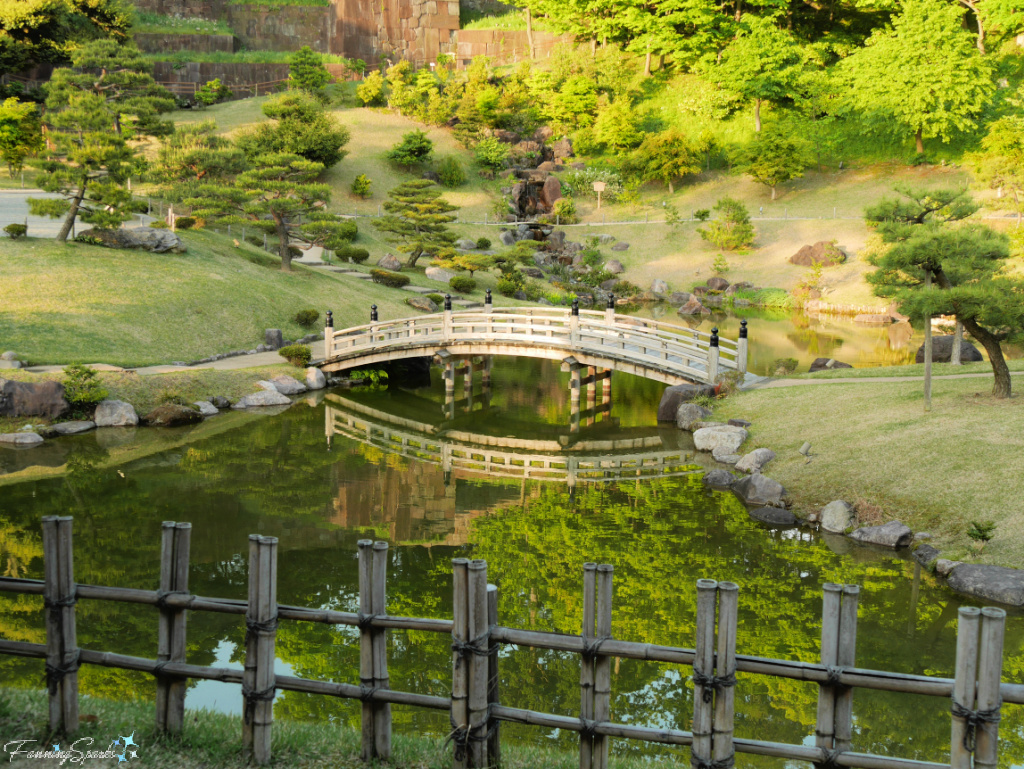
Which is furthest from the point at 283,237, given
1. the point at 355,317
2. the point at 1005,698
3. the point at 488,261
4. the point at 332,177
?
the point at 1005,698

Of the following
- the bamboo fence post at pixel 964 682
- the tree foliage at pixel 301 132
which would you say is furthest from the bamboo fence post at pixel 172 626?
the tree foliage at pixel 301 132

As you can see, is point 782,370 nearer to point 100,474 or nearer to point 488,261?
point 488,261

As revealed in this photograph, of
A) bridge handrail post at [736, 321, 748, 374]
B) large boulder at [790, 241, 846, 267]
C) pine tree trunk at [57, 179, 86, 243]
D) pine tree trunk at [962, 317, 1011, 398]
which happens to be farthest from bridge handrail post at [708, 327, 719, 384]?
large boulder at [790, 241, 846, 267]

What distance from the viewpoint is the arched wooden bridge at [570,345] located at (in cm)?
2334

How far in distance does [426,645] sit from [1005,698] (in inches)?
280

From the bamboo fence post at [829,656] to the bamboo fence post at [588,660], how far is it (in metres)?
1.45

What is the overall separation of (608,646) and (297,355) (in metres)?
22.0

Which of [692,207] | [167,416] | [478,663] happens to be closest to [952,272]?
[478,663]

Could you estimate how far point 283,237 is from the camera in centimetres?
3381

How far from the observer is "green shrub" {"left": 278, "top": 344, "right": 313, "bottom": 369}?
26.9 metres

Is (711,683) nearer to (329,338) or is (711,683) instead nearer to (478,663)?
(478,663)

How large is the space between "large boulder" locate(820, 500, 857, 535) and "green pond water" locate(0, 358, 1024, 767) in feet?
1.02

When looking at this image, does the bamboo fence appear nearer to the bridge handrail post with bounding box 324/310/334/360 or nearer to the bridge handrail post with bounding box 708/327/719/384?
the bridge handrail post with bounding box 708/327/719/384

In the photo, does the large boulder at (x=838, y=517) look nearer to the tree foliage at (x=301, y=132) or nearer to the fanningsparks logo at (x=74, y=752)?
the fanningsparks logo at (x=74, y=752)
